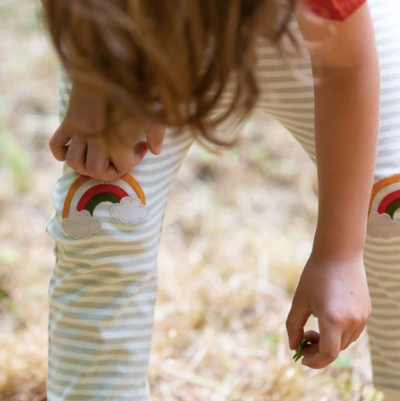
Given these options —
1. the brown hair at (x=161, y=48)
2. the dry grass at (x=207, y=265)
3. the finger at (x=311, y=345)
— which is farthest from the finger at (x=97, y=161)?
the dry grass at (x=207, y=265)

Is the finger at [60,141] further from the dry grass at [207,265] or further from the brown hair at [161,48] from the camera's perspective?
the dry grass at [207,265]

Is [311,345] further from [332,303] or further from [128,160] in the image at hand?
[128,160]

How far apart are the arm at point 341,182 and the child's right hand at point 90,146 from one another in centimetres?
17

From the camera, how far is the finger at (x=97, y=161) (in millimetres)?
746

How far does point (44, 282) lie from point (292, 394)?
50 centimetres

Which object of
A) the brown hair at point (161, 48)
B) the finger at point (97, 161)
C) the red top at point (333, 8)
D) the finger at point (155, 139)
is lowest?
the finger at point (97, 161)

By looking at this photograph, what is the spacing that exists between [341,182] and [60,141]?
0.29m

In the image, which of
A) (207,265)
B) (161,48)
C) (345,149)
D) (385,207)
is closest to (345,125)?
(345,149)

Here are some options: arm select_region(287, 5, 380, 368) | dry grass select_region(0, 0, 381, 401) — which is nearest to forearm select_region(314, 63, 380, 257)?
arm select_region(287, 5, 380, 368)

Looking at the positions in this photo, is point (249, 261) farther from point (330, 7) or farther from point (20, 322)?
point (330, 7)

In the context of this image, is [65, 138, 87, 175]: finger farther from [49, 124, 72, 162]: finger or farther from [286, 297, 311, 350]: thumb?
[286, 297, 311, 350]: thumb

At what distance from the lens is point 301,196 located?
5.28 ft

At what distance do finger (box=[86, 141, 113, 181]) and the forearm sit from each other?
0.72 ft

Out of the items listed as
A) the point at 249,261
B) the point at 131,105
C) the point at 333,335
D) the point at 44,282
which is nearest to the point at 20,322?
the point at 44,282
